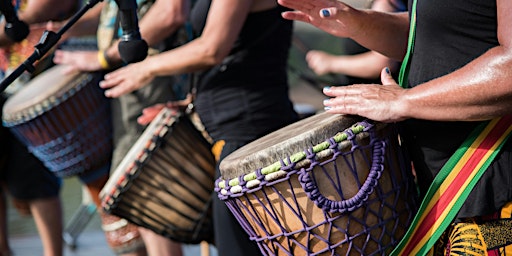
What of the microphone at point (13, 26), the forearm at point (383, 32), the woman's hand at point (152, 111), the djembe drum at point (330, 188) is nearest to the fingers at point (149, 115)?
the woman's hand at point (152, 111)

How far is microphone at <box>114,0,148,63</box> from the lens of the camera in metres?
2.25

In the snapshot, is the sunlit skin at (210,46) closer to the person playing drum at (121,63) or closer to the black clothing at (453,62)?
the person playing drum at (121,63)

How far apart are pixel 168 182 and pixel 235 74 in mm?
532

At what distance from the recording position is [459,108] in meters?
1.68

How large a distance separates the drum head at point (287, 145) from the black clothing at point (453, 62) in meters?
0.19

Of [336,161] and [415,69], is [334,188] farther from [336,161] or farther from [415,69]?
[415,69]

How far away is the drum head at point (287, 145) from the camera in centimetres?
179

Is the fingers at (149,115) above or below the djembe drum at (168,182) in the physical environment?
above

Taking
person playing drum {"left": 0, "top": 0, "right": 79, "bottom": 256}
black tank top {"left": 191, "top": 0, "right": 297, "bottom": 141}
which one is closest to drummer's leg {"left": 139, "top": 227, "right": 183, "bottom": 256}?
black tank top {"left": 191, "top": 0, "right": 297, "bottom": 141}

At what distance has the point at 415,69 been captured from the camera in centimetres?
190

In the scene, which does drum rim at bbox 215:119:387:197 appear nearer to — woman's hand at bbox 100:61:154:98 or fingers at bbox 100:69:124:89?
woman's hand at bbox 100:61:154:98

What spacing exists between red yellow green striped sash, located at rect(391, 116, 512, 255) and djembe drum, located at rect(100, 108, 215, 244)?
1.31 m

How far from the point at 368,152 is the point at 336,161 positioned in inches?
3.1

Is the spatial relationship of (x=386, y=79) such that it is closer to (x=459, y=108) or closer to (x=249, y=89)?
(x=459, y=108)
